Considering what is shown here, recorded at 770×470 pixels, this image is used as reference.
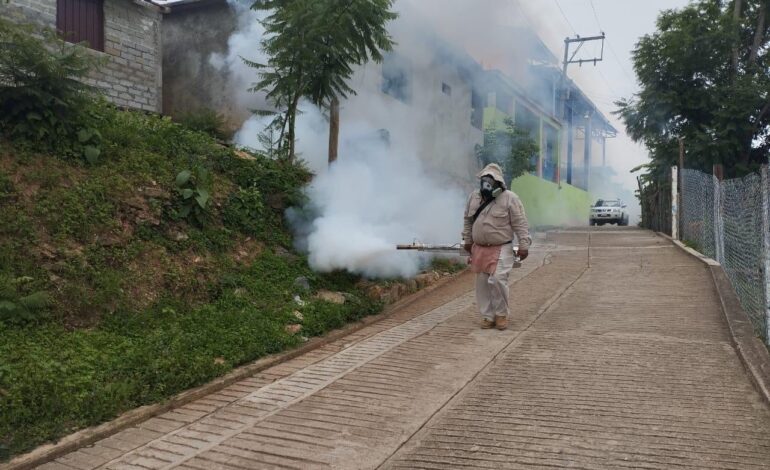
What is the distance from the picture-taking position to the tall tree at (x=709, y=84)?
17.0 m

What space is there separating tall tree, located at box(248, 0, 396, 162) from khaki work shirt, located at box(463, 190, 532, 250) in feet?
10.9

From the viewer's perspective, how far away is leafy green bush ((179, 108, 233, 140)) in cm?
1190

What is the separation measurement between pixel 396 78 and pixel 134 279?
10.4 meters

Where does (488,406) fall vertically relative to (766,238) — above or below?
below

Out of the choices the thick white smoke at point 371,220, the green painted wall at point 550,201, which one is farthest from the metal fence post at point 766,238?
the green painted wall at point 550,201

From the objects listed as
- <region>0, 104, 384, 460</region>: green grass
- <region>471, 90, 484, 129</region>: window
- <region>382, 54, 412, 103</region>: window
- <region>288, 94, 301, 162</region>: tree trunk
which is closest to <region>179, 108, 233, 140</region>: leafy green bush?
<region>288, 94, 301, 162</region>: tree trunk

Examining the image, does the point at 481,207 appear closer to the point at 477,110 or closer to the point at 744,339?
the point at 744,339

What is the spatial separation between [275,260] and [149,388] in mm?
2988

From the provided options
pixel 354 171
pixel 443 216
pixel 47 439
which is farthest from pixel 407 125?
pixel 47 439

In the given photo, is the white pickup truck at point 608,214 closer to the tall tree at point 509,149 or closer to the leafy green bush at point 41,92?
the tall tree at point 509,149

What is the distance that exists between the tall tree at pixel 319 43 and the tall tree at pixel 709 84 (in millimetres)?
12365

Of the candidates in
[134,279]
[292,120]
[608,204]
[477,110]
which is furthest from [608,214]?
[134,279]

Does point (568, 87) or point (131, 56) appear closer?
point (131, 56)

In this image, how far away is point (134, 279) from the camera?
5.57m
